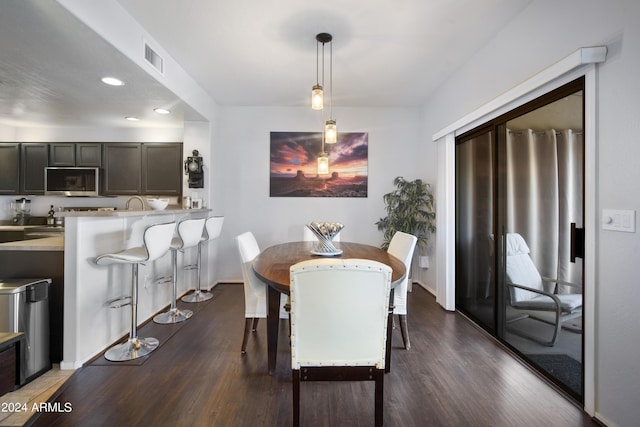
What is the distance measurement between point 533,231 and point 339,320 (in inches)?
73.5

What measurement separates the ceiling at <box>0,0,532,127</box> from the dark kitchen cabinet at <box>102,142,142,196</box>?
27.1 inches

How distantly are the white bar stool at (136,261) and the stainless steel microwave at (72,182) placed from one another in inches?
115

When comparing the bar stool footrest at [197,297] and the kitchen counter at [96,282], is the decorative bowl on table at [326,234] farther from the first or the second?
the bar stool footrest at [197,297]

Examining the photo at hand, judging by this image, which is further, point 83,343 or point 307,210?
point 307,210

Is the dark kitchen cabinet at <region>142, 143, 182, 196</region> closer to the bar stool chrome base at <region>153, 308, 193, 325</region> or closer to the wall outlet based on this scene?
the bar stool chrome base at <region>153, 308, 193, 325</region>

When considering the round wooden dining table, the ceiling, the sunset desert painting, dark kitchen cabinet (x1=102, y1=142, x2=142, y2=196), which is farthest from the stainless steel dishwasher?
the sunset desert painting

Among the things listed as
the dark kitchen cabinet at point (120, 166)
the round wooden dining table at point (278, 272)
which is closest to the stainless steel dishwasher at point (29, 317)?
the round wooden dining table at point (278, 272)

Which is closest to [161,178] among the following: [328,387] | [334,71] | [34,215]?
[34,215]

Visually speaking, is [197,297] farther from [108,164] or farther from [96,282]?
[108,164]

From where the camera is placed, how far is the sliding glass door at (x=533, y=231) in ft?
6.51

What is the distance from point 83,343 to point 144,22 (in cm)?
257

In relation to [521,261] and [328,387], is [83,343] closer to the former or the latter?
[328,387]

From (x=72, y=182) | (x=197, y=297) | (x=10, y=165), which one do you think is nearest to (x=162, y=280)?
(x=197, y=297)

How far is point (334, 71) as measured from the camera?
11.1 ft
